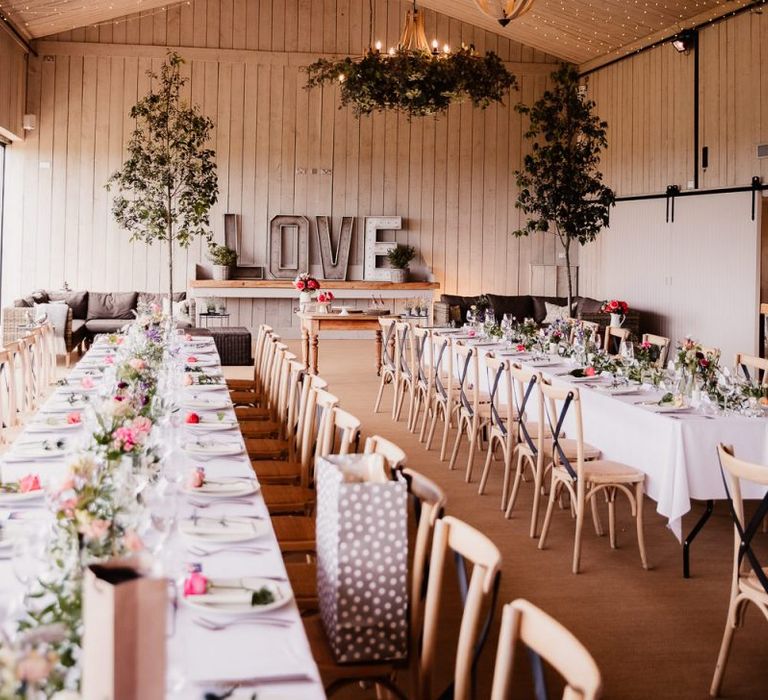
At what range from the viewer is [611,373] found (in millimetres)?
6277

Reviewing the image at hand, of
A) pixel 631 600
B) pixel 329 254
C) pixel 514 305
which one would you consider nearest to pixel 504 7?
pixel 631 600

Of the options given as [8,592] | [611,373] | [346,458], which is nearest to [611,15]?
[611,373]

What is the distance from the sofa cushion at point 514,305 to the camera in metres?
15.4

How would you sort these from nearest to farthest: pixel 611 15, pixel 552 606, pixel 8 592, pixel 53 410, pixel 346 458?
pixel 8 592 → pixel 346 458 → pixel 552 606 → pixel 53 410 → pixel 611 15

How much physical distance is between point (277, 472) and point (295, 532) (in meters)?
0.94

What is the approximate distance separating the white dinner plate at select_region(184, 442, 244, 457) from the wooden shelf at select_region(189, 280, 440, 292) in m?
11.1

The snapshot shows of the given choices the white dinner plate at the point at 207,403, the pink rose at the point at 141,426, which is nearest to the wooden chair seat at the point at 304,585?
the pink rose at the point at 141,426

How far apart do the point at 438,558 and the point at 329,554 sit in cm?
30

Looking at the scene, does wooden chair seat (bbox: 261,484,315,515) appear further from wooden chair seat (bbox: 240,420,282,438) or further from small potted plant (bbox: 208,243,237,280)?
small potted plant (bbox: 208,243,237,280)

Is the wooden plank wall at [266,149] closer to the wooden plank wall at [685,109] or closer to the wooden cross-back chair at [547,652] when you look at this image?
the wooden plank wall at [685,109]

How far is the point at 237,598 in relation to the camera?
87.7 inches

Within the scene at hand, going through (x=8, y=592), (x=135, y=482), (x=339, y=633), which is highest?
(x=135, y=482)

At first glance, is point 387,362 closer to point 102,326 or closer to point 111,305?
point 102,326

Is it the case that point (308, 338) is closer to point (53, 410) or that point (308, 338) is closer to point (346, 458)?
point (53, 410)
